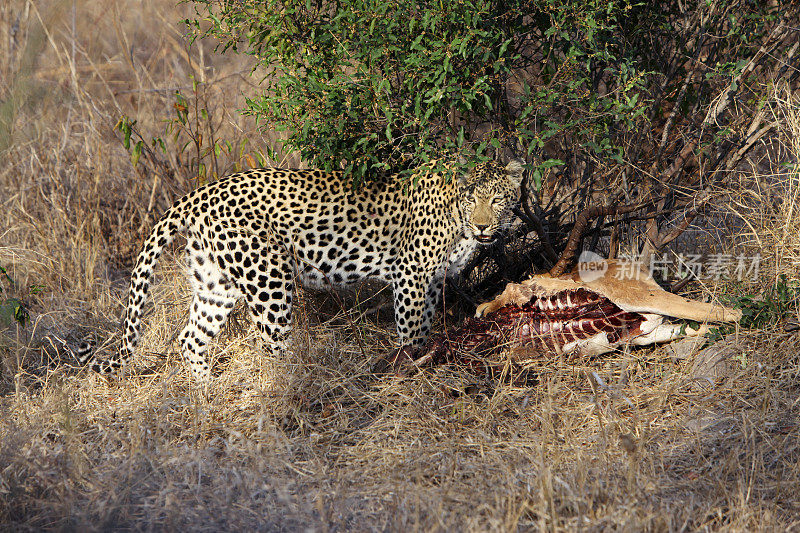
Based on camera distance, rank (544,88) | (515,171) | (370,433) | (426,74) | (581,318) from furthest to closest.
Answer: (515,171) → (581,318) → (544,88) → (426,74) → (370,433)

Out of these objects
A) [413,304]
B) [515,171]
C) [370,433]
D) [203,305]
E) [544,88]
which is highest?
[544,88]

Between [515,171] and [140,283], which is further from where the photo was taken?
[515,171]

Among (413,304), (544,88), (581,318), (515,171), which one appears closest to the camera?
(544,88)

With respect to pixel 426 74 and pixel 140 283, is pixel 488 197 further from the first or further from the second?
pixel 140 283

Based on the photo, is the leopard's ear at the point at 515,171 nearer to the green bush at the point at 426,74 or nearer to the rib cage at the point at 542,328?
the green bush at the point at 426,74

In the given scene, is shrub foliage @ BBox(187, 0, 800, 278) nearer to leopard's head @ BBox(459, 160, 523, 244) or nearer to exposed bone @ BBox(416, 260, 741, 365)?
leopard's head @ BBox(459, 160, 523, 244)

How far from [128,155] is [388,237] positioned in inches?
148

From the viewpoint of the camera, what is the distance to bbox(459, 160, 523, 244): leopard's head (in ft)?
17.3

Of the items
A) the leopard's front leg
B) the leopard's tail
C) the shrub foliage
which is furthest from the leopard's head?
the leopard's tail

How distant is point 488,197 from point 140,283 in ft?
7.89

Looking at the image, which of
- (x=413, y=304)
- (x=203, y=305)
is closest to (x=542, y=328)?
(x=413, y=304)

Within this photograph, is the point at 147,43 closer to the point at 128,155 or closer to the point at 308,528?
the point at 128,155

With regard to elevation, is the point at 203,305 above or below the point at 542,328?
above

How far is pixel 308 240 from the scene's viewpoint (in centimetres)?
545
